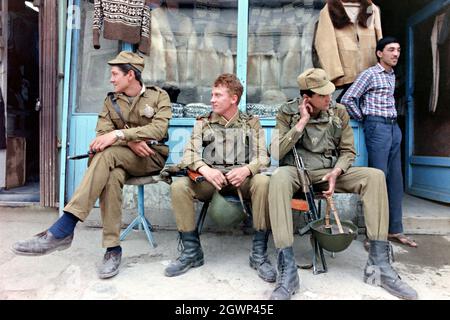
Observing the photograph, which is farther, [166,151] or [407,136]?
[407,136]

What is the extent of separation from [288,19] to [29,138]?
170 inches

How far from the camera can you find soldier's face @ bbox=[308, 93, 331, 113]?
2.66 m

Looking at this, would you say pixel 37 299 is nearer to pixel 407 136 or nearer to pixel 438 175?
pixel 438 175

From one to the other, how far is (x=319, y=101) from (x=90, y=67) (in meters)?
2.66

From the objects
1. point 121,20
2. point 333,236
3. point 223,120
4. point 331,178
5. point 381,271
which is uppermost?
point 121,20

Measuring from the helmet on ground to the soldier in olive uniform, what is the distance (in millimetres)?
146

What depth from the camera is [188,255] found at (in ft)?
8.59

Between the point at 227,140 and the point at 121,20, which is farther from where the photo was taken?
the point at 121,20

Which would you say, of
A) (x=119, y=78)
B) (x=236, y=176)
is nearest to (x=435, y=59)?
(x=236, y=176)

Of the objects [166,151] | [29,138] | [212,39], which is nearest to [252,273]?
[166,151]

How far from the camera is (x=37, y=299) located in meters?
2.18

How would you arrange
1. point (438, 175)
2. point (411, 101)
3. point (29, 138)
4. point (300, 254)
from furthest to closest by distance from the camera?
1. point (29, 138)
2. point (411, 101)
3. point (438, 175)
4. point (300, 254)

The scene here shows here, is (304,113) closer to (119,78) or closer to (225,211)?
(225,211)

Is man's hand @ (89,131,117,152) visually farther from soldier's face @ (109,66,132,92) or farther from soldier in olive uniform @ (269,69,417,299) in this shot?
soldier in olive uniform @ (269,69,417,299)
